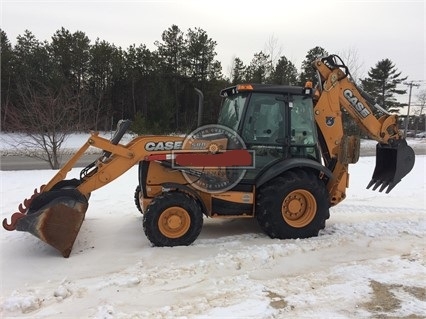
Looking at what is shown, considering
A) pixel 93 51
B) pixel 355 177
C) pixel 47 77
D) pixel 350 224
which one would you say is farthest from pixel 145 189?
pixel 93 51

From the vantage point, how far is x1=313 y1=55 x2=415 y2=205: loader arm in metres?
6.30

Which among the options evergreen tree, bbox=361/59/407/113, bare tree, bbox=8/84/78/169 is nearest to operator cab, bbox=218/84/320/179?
bare tree, bbox=8/84/78/169

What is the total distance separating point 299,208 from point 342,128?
156 cm

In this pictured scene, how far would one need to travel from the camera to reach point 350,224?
6.70 metres

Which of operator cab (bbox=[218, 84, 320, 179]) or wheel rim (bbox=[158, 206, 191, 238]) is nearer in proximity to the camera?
wheel rim (bbox=[158, 206, 191, 238])

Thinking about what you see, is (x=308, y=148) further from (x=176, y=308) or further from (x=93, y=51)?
(x=93, y=51)

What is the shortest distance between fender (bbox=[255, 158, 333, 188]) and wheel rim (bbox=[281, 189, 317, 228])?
0.39m

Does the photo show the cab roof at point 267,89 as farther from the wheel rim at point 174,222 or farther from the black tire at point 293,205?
the wheel rim at point 174,222

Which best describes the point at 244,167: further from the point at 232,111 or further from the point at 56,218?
the point at 56,218

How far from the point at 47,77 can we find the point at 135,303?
32.7 meters

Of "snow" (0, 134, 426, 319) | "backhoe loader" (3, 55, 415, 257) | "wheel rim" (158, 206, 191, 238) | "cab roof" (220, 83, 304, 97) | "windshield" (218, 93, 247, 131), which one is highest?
"cab roof" (220, 83, 304, 97)

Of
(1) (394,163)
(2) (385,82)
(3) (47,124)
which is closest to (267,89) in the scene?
(1) (394,163)

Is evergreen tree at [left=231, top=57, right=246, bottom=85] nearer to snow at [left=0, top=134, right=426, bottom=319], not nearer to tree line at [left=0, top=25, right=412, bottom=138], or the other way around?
tree line at [left=0, top=25, right=412, bottom=138]

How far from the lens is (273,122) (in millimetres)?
5887
